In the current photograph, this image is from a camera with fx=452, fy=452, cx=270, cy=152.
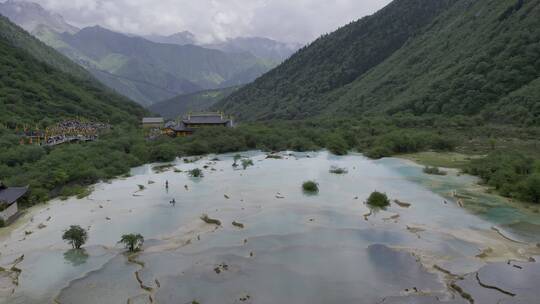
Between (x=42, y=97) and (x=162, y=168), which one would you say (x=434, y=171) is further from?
(x=42, y=97)

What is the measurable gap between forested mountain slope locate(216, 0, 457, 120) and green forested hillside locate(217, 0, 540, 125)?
22.8 inches

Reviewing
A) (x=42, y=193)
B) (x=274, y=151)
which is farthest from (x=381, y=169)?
(x=42, y=193)

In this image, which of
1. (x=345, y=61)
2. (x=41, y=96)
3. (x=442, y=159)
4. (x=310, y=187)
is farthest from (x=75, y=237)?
(x=345, y=61)

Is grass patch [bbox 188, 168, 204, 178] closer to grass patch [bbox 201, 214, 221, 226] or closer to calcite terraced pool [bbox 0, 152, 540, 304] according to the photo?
calcite terraced pool [bbox 0, 152, 540, 304]

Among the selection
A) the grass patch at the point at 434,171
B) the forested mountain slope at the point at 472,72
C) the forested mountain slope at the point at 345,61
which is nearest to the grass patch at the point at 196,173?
the grass patch at the point at 434,171

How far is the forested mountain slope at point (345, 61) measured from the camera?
568 feet

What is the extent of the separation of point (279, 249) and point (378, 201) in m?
13.1

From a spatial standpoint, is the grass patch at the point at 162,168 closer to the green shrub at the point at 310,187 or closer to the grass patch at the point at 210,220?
the green shrub at the point at 310,187

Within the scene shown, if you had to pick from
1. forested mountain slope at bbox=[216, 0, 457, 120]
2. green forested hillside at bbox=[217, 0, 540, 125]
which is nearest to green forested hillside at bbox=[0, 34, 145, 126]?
forested mountain slope at bbox=[216, 0, 457, 120]

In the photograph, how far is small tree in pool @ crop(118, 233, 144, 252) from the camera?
27.3m

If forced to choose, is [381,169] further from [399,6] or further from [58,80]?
[399,6]

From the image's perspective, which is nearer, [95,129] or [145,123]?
[95,129]

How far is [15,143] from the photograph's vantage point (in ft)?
191

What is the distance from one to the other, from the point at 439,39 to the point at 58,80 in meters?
113
